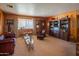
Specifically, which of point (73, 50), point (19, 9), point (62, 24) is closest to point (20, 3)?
point (19, 9)

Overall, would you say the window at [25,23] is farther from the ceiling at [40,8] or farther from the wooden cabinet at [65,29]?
the wooden cabinet at [65,29]

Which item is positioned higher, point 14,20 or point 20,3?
point 20,3

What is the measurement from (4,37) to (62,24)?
126cm

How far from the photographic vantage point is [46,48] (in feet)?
9.14

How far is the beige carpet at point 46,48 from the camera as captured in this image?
2736 millimetres

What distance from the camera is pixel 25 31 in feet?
9.22

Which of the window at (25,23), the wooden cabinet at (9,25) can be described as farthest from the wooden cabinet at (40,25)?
the wooden cabinet at (9,25)

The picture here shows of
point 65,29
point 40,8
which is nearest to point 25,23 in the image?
point 40,8

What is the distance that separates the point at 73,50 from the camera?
2756 millimetres

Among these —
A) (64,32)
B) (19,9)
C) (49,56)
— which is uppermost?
(19,9)

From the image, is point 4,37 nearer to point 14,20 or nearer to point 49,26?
point 14,20

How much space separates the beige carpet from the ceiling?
566 millimetres

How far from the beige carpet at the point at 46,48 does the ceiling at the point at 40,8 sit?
1.86ft

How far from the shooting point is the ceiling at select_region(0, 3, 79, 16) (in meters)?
2.70
